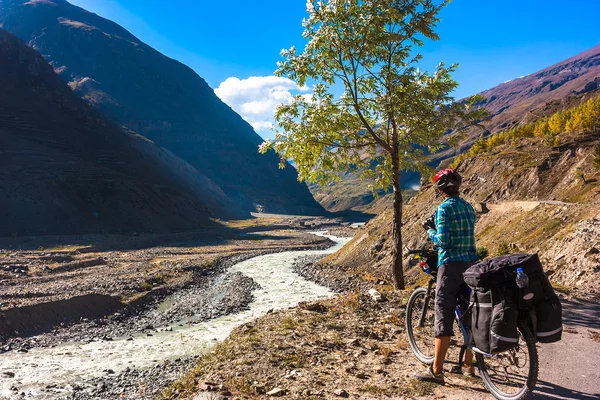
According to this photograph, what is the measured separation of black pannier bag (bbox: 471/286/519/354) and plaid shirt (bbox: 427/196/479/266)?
30.0 inches

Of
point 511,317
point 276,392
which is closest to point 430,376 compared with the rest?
point 511,317

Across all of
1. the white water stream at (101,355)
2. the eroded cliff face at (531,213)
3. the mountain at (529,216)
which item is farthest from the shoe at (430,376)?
the white water stream at (101,355)

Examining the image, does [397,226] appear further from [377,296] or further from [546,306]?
[546,306]

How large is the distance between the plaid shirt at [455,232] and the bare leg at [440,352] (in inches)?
49.8

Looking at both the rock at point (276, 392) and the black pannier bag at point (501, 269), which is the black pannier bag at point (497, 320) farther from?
the rock at point (276, 392)

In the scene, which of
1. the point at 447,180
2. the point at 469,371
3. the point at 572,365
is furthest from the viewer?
the point at 572,365

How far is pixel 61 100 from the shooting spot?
394 feet

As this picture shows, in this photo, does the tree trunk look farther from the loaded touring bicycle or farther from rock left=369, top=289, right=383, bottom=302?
the loaded touring bicycle

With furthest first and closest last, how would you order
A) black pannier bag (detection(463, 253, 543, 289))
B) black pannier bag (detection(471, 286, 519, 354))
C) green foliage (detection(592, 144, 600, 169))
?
green foliage (detection(592, 144, 600, 169)) → black pannier bag (detection(471, 286, 519, 354)) → black pannier bag (detection(463, 253, 543, 289))

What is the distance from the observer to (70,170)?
9238 centimetres

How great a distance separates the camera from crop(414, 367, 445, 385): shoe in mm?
6465

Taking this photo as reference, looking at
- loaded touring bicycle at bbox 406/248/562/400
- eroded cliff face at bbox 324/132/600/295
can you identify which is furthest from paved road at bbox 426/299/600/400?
eroded cliff face at bbox 324/132/600/295

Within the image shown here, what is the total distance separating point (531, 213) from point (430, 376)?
21687 millimetres

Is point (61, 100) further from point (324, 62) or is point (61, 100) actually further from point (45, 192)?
point (324, 62)
